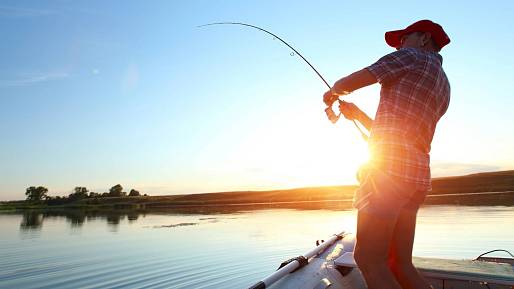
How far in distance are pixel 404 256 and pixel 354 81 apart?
1.49m

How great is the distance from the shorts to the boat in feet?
6.44

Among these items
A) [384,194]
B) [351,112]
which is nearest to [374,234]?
[384,194]

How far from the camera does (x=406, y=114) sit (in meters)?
2.75

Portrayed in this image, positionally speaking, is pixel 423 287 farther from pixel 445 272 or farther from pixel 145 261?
pixel 145 261

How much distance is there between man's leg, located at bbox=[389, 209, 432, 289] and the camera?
301 cm

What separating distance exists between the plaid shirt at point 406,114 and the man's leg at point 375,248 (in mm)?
369

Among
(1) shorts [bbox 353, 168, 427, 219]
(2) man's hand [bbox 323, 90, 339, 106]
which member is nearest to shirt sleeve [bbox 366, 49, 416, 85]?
(2) man's hand [bbox 323, 90, 339, 106]

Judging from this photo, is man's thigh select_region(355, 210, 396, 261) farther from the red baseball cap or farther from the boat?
the boat

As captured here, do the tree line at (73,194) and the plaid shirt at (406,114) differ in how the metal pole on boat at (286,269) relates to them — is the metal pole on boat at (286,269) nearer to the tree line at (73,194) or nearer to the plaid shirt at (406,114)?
the plaid shirt at (406,114)

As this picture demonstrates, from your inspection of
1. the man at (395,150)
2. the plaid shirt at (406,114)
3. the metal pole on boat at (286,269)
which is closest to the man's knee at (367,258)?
the man at (395,150)

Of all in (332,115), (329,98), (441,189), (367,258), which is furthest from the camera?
(441,189)

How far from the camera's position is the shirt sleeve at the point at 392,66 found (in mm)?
2738

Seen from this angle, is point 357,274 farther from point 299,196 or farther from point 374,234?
point 299,196

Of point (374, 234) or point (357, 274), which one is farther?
point (357, 274)
